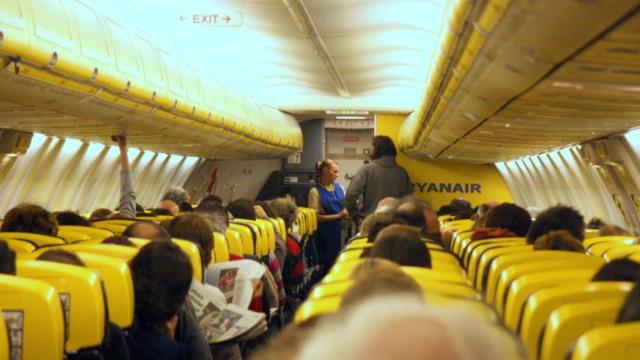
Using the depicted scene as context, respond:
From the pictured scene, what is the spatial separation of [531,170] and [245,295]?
10638 millimetres

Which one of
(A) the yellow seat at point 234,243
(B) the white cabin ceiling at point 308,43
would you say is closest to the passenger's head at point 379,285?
(B) the white cabin ceiling at point 308,43

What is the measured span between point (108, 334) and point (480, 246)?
277 cm

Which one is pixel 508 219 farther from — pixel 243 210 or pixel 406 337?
pixel 406 337

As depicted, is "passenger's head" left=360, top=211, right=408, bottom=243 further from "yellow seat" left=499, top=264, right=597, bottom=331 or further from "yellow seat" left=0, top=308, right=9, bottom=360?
"yellow seat" left=0, top=308, right=9, bottom=360

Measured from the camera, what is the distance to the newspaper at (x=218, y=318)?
5.84 metres

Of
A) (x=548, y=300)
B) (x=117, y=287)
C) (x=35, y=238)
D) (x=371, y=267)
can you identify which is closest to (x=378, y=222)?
(x=35, y=238)

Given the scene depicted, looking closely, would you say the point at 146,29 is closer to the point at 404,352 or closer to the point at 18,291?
the point at 18,291

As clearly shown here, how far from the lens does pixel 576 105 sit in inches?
268

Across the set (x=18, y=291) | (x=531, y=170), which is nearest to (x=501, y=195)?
(x=531, y=170)

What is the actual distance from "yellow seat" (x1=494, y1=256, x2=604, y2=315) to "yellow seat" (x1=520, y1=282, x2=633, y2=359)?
41 centimetres

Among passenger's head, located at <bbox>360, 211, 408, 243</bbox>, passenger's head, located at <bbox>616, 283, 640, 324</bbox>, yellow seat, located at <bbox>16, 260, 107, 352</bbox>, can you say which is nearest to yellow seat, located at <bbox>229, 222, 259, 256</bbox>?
passenger's head, located at <bbox>360, 211, 408, 243</bbox>

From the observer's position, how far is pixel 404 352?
51.0 inches

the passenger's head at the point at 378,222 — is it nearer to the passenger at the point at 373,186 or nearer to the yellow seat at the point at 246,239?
the yellow seat at the point at 246,239

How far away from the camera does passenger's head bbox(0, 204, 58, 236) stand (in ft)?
23.1
